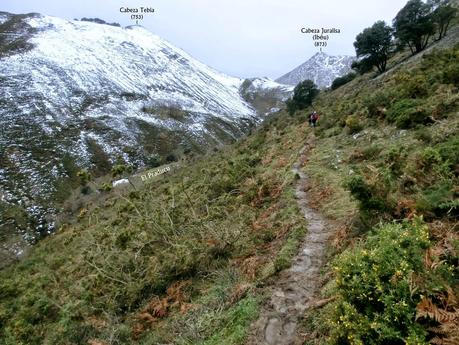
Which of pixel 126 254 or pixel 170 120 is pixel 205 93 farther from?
pixel 126 254

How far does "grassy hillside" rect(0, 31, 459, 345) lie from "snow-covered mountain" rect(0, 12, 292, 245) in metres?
59.0

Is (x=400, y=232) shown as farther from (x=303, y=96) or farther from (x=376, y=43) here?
(x=303, y=96)

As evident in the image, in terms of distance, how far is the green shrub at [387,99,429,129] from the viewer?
12.4 m

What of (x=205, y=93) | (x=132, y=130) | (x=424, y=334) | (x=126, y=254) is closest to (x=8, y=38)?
(x=132, y=130)

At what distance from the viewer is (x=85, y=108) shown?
108625 millimetres

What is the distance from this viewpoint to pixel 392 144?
Result: 1186 centimetres

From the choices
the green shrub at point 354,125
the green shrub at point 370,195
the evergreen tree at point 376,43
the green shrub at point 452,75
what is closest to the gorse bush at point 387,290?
the green shrub at point 370,195

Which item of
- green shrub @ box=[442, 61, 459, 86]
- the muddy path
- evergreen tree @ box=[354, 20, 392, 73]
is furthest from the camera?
evergreen tree @ box=[354, 20, 392, 73]

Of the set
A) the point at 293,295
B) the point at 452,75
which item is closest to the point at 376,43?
the point at 452,75

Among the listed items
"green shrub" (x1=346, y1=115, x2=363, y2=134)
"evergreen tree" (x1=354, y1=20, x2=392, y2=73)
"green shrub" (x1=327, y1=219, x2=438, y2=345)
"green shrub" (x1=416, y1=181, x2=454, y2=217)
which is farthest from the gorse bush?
"evergreen tree" (x1=354, y1=20, x2=392, y2=73)

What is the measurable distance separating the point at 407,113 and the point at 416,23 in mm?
26230

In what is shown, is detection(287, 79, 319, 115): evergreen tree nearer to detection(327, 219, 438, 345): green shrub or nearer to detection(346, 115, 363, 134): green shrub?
detection(346, 115, 363, 134): green shrub

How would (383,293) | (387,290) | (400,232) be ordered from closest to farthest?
1. (383,293)
2. (387,290)
3. (400,232)

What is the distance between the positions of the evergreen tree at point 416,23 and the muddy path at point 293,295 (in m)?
32.1
